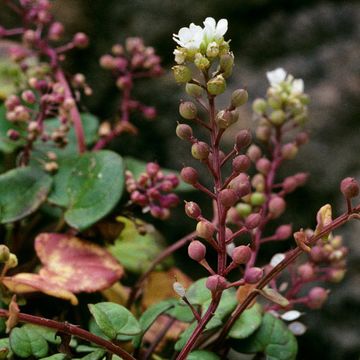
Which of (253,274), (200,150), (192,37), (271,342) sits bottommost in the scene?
(271,342)

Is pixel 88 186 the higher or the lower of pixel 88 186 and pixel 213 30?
the lower

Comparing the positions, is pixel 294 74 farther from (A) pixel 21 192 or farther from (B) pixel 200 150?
(B) pixel 200 150

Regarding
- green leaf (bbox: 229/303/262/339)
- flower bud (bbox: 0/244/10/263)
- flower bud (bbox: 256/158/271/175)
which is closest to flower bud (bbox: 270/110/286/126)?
flower bud (bbox: 256/158/271/175)

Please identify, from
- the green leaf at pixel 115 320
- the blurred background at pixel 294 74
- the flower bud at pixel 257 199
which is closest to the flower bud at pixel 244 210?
the flower bud at pixel 257 199

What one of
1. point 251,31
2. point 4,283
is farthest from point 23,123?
point 251,31

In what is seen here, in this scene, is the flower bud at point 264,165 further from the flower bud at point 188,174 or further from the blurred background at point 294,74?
the blurred background at point 294,74

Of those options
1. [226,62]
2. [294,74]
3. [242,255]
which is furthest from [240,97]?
[294,74]

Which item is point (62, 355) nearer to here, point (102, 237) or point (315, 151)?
point (102, 237)
